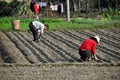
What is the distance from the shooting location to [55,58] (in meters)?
16.1

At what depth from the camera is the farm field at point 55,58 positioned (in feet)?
42.9

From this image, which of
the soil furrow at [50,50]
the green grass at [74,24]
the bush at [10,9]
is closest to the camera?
the soil furrow at [50,50]

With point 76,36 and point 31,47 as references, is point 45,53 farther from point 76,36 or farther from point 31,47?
point 76,36

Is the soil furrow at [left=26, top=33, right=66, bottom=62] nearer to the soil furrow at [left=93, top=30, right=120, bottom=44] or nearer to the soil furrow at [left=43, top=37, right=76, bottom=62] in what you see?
the soil furrow at [left=43, top=37, right=76, bottom=62]

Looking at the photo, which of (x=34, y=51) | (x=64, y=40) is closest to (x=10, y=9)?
(x=64, y=40)

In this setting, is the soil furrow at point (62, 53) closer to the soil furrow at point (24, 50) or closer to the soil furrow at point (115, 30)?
the soil furrow at point (24, 50)

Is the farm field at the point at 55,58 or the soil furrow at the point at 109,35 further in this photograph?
the soil furrow at the point at 109,35

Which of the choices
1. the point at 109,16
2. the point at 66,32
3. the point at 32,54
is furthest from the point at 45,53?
the point at 109,16

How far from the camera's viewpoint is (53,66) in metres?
14.4

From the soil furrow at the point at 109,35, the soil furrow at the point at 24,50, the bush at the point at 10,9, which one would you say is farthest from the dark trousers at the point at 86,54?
the bush at the point at 10,9

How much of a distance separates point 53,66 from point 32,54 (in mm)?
2808

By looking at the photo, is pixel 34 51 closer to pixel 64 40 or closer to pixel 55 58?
pixel 55 58

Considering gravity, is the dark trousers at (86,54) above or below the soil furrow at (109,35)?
above

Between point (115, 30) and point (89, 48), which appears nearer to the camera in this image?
point (89, 48)
